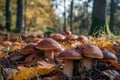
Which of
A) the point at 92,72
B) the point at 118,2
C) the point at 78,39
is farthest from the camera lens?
the point at 118,2

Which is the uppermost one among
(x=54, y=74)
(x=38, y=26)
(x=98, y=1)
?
(x=98, y=1)

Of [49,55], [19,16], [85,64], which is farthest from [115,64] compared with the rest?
[19,16]

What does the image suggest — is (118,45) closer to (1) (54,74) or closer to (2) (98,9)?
(1) (54,74)

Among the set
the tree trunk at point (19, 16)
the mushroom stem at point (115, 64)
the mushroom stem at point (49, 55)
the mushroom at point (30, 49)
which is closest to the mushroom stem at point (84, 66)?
the mushroom stem at point (115, 64)

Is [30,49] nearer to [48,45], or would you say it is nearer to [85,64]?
[48,45]

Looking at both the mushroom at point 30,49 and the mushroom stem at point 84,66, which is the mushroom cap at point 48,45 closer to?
the mushroom at point 30,49

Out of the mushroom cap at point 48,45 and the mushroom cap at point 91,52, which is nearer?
the mushroom cap at point 91,52

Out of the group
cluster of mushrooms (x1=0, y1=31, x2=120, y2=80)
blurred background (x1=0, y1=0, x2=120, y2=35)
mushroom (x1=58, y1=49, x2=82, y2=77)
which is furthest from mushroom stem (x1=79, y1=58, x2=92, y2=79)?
blurred background (x1=0, y1=0, x2=120, y2=35)

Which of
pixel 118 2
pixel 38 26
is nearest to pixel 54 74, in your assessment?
pixel 118 2
